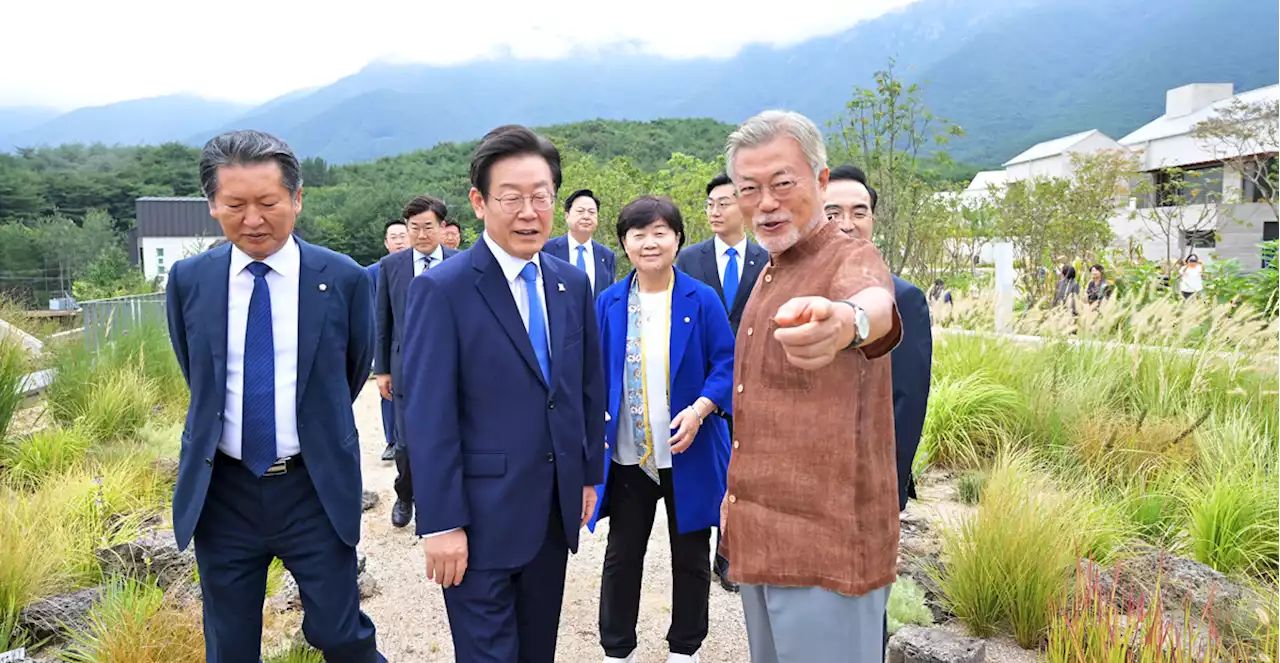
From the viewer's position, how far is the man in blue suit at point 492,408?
216 cm

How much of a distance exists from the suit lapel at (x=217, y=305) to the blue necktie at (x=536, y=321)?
0.90 metres

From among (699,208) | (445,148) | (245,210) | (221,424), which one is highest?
(445,148)

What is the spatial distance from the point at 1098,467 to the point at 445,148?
208 feet

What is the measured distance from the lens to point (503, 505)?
2223 mm

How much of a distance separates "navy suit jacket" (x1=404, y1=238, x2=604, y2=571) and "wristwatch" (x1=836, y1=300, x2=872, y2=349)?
1.11 m

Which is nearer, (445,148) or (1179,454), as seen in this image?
(1179,454)

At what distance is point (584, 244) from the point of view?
6.53m

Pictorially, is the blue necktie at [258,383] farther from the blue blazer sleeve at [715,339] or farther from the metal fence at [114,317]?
the metal fence at [114,317]

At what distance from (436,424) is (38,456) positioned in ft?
15.1

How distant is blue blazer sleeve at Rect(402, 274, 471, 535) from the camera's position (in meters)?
2.14

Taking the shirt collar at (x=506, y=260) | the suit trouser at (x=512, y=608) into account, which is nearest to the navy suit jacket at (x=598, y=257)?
the shirt collar at (x=506, y=260)

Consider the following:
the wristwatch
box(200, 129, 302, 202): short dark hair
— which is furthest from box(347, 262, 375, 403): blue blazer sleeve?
the wristwatch

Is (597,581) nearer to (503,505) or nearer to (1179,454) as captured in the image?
(503,505)

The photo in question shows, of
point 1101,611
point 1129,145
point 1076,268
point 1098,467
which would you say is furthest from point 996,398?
point 1129,145
